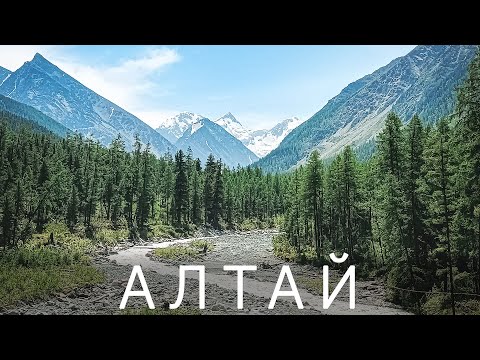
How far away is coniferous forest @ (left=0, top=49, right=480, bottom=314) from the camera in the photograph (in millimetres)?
11133

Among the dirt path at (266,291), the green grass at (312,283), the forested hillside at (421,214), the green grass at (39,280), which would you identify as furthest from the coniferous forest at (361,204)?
the green grass at (39,280)

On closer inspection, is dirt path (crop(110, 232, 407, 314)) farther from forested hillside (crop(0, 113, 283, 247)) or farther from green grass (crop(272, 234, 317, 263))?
forested hillside (crop(0, 113, 283, 247))

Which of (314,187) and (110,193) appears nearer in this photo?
(314,187)

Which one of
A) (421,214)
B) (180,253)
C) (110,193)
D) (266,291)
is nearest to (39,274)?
(266,291)

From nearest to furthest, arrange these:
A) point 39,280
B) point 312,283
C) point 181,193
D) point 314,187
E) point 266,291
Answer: point 312,283, point 39,280, point 266,291, point 314,187, point 181,193

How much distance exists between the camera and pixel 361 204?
1820 centimetres

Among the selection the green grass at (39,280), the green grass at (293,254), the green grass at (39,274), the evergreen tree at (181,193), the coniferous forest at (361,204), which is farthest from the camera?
the evergreen tree at (181,193)

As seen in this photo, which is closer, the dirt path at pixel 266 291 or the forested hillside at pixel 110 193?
the dirt path at pixel 266 291

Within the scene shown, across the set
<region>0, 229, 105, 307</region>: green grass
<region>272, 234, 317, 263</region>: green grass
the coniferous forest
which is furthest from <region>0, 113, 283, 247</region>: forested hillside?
<region>272, 234, 317, 263</region>: green grass

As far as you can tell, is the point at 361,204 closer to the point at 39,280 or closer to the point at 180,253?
the point at 180,253

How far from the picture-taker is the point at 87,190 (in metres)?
33.4

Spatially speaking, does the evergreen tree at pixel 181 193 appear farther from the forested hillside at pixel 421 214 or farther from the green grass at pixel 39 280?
the green grass at pixel 39 280

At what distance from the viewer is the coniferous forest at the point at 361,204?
11.1 m
